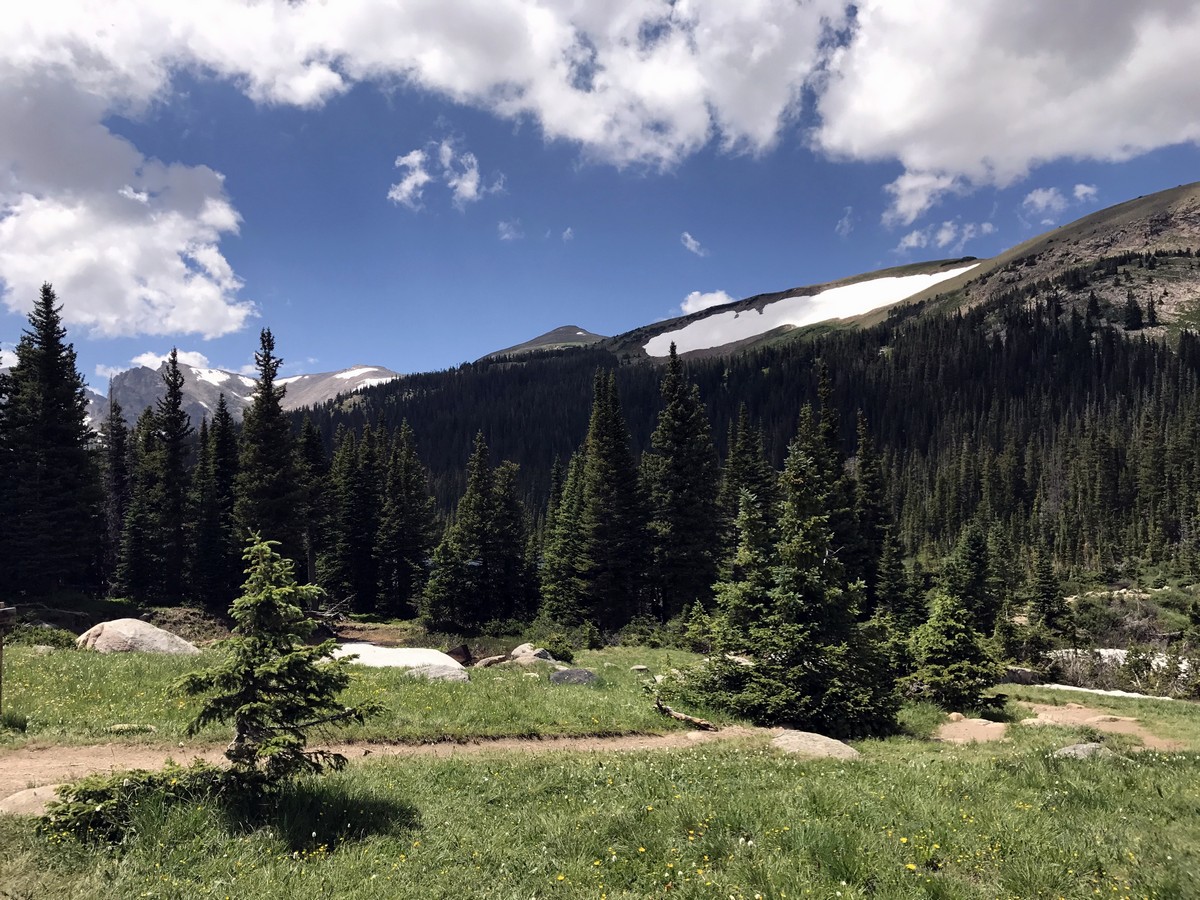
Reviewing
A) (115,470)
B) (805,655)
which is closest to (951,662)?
(805,655)

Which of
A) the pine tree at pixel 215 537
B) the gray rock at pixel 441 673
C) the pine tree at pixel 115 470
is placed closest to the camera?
the gray rock at pixel 441 673

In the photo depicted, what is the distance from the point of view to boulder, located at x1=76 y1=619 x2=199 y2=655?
22.5 metres

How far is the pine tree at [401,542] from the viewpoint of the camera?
60375 mm

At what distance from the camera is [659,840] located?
8305 mm

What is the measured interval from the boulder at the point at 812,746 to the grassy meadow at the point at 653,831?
54 centimetres

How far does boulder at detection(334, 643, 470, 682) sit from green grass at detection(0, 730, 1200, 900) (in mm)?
8769

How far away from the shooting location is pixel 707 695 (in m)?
19.4

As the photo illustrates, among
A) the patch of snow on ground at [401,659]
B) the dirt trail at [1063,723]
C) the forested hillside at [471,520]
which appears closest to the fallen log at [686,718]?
the forested hillside at [471,520]

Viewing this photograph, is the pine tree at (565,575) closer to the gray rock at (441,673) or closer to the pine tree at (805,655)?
the gray rock at (441,673)

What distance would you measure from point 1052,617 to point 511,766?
6460 cm

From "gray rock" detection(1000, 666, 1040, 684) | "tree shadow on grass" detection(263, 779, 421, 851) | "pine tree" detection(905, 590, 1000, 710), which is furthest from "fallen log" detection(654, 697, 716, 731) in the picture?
"gray rock" detection(1000, 666, 1040, 684)

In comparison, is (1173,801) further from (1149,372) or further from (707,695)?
(1149,372)

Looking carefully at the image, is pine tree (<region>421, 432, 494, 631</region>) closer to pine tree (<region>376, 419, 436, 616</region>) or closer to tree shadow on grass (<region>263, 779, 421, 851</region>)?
pine tree (<region>376, 419, 436, 616</region>)

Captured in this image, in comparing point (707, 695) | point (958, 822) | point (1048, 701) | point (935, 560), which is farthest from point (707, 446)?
point (935, 560)
